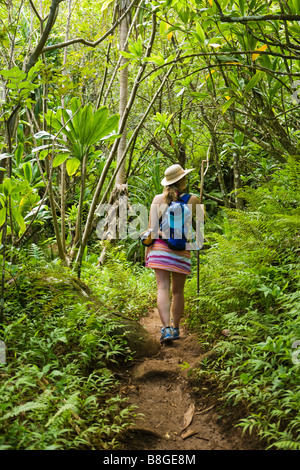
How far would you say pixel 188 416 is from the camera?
8.15ft

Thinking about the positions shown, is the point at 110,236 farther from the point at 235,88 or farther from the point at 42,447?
the point at 42,447

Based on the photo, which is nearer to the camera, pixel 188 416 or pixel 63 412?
pixel 63 412

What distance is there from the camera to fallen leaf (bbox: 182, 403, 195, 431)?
240 centimetres

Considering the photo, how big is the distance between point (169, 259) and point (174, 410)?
1481 mm

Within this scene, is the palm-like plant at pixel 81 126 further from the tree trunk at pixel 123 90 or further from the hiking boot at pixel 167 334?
the tree trunk at pixel 123 90

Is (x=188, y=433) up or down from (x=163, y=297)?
down

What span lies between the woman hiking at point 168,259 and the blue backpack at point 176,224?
5 cm

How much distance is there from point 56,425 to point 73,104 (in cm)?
309

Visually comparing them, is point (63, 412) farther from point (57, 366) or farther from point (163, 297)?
point (163, 297)

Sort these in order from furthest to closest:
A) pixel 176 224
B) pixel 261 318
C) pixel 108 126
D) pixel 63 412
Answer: pixel 108 126 < pixel 176 224 < pixel 261 318 < pixel 63 412

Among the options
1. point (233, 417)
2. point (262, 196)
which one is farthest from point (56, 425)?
point (262, 196)

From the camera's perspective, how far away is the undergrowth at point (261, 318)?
80.5 inches

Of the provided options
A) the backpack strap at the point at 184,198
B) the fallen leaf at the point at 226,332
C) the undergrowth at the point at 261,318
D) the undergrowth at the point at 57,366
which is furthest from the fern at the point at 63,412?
the backpack strap at the point at 184,198

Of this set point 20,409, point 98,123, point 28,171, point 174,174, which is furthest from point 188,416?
point 28,171
